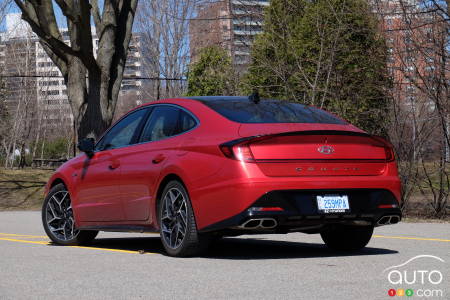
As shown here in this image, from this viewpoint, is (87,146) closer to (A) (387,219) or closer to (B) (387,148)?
(B) (387,148)

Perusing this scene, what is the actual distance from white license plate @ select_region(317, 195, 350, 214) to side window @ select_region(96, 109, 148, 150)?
2.60 meters

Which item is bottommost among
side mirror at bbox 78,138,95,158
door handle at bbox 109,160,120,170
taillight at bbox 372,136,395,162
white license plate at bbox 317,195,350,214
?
white license plate at bbox 317,195,350,214

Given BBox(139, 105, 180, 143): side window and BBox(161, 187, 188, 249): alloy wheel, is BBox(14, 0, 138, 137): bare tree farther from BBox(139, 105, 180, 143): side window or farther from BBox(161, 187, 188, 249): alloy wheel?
BBox(161, 187, 188, 249): alloy wheel

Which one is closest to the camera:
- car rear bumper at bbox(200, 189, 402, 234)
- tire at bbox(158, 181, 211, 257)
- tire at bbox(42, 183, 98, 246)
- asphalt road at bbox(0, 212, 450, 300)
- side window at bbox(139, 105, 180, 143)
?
asphalt road at bbox(0, 212, 450, 300)

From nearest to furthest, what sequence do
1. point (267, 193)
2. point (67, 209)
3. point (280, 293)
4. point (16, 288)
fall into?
point (280, 293)
point (16, 288)
point (267, 193)
point (67, 209)

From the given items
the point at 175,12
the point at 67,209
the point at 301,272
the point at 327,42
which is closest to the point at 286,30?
the point at 327,42

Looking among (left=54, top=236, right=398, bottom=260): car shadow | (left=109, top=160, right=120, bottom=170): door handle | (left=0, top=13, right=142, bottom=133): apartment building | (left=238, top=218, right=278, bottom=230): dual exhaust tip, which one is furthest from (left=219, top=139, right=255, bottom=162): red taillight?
(left=0, top=13, right=142, bottom=133): apartment building

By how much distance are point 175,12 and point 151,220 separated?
135 ft

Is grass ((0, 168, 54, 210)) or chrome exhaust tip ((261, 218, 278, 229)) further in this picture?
grass ((0, 168, 54, 210))

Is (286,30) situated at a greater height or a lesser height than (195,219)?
greater

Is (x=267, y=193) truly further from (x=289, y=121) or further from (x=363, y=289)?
(x=363, y=289)

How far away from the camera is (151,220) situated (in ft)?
29.8

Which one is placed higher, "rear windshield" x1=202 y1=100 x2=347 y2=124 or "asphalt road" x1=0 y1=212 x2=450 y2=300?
"rear windshield" x1=202 y1=100 x2=347 y2=124

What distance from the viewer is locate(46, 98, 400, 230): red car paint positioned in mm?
7980
